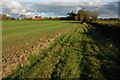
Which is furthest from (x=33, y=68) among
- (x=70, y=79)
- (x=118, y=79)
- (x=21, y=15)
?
(x=21, y=15)

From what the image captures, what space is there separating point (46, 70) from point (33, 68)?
2.33 feet

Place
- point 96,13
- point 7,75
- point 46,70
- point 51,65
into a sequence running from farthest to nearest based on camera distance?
point 96,13 → point 51,65 → point 46,70 → point 7,75

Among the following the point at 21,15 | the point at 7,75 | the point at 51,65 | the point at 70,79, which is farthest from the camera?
the point at 21,15

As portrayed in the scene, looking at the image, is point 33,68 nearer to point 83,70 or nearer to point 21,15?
point 83,70

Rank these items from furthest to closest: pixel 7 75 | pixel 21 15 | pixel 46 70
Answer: pixel 21 15, pixel 46 70, pixel 7 75

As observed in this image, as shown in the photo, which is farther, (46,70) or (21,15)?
(21,15)

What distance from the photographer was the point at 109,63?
24.7 ft

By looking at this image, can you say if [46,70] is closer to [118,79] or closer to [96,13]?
[118,79]

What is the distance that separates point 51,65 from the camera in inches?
282

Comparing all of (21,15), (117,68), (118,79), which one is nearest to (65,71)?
(118,79)

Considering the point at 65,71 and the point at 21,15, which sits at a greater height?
the point at 21,15

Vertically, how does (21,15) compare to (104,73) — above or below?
above

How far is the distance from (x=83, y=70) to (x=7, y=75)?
3642 mm

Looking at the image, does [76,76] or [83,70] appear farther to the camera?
[83,70]
